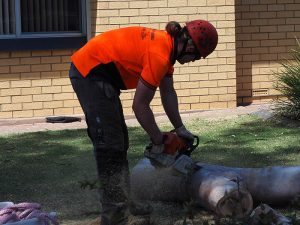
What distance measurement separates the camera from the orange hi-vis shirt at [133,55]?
5168 millimetres

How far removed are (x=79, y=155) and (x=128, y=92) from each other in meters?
2.89

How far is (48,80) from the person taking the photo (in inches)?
432

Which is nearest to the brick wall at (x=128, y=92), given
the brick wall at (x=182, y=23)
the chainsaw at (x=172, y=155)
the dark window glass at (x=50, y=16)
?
the brick wall at (x=182, y=23)

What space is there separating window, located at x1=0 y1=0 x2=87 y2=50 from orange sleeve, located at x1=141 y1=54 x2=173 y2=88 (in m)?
5.99

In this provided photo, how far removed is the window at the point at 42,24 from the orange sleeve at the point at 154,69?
599 cm

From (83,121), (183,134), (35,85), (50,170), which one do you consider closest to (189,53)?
(183,134)

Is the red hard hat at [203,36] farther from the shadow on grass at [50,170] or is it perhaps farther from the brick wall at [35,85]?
the brick wall at [35,85]

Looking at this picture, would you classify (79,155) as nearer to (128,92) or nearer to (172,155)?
(128,92)

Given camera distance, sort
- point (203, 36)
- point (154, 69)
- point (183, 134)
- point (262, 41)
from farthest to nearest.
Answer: point (262, 41) < point (183, 134) < point (203, 36) < point (154, 69)

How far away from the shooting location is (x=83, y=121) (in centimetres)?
1084

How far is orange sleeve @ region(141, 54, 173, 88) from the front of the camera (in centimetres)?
512

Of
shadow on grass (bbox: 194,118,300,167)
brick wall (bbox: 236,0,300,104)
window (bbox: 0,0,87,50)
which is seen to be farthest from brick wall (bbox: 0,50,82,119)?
brick wall (bbox: 236,0,300,104)

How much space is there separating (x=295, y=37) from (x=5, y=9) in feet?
14.4

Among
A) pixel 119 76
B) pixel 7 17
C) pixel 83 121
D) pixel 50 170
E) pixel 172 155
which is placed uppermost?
pixel 7 17
